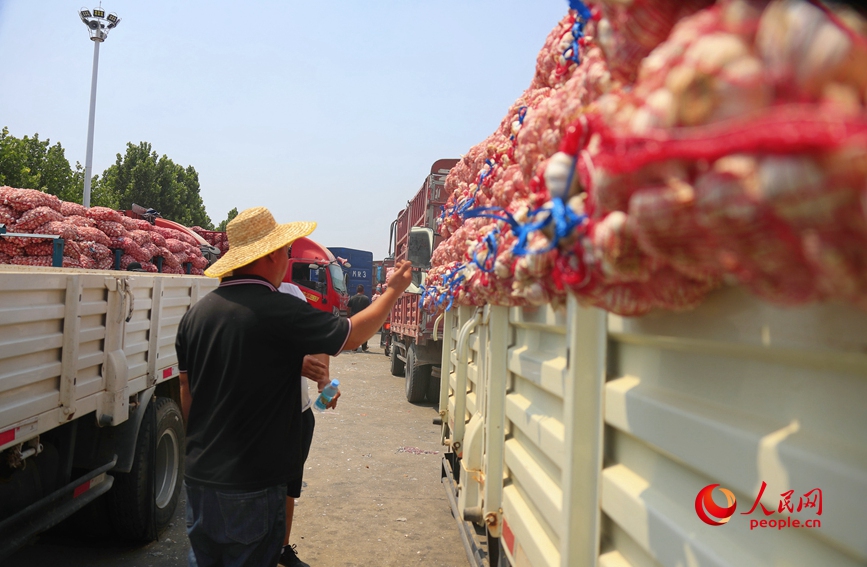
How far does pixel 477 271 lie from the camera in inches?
105

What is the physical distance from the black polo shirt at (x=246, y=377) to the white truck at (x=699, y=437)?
1.02 m

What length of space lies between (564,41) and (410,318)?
8379 mm

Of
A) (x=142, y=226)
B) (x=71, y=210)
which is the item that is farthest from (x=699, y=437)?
(x=142, y=226)

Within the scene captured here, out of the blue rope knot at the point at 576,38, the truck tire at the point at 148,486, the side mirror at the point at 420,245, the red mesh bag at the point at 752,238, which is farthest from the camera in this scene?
the side mirror at the point at 420,245

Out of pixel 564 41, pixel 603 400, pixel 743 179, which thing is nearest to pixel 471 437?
pixel 603 400

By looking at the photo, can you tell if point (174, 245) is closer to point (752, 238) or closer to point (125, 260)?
point (125, 260)

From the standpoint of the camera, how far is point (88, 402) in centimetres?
357

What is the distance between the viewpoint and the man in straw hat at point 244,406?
2.54m

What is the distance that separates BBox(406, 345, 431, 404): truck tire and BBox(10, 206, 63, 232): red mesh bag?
5.29 meters

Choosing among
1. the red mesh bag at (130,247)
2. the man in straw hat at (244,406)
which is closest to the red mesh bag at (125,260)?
the red mesh bag at (130,247)

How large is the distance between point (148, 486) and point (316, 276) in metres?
13.5

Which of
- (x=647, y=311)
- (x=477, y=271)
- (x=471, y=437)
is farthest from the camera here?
(x=471, y=437)

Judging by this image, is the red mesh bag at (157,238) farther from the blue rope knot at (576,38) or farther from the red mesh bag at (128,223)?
the blue rope knot at (576,38)

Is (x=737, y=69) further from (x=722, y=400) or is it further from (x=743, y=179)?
(x=722, y=400)
